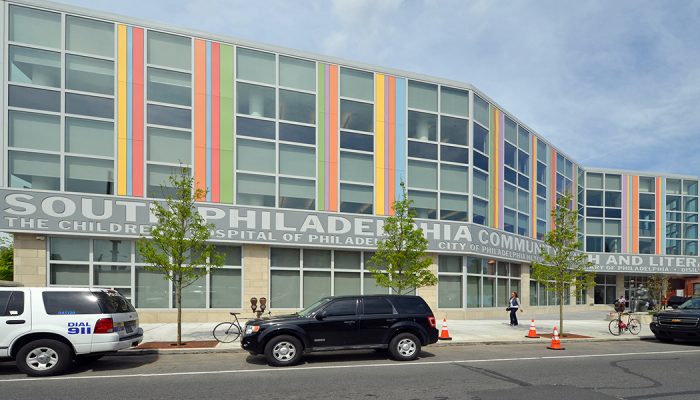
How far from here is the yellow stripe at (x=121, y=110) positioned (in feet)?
61.6

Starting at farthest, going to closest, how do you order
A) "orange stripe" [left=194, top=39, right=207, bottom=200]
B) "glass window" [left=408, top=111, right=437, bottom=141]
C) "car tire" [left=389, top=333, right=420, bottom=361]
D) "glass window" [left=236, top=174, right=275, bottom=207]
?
1. "glass window" [left=408, top=111, right=437, bottom=141]
2. "glass window" [left=236, top=174, right=275, bottom=207]
3. "orange stripe" [left=194, top=39, right=207, bottom=200]
4. "car tire" [left=389, top=333, right=420, bottom=361]

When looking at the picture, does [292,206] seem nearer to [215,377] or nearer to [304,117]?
[304,117]

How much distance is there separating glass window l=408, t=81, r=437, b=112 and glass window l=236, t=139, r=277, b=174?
7006 mm

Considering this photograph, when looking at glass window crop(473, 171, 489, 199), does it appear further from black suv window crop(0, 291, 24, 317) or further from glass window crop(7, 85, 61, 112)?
black suv window crop(0, 291, 24, 317)

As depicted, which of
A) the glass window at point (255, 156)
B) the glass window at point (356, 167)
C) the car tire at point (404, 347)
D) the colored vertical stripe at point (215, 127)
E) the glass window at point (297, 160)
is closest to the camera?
the car tire at point (404, 347)

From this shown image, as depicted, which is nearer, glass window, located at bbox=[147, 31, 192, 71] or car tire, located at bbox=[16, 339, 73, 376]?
car tire, located at bbox=[16, 339, 73, 376]

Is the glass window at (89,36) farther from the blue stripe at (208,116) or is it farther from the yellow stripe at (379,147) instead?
the yellow stripe at (379,147)

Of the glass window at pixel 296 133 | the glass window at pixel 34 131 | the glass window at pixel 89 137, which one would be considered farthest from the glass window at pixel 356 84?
the glass window at pixel 34 131

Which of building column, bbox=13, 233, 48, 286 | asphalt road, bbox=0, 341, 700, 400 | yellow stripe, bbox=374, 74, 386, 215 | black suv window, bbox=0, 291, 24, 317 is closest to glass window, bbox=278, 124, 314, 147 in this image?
yellow stripe, bbox=374, 74, 386, 215

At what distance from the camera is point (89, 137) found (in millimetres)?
18656

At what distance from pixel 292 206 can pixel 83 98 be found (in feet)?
29.2

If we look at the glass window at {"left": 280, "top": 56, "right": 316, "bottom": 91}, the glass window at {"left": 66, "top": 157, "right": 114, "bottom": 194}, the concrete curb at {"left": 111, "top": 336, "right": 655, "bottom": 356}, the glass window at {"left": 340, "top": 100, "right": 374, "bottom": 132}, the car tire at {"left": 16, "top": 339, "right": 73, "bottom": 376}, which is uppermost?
the glass window at {"left": 280, "top": 56, "right": 316, "bottom": 91}

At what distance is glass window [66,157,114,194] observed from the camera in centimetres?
1830

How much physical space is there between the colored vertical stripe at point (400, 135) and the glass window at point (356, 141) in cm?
132
